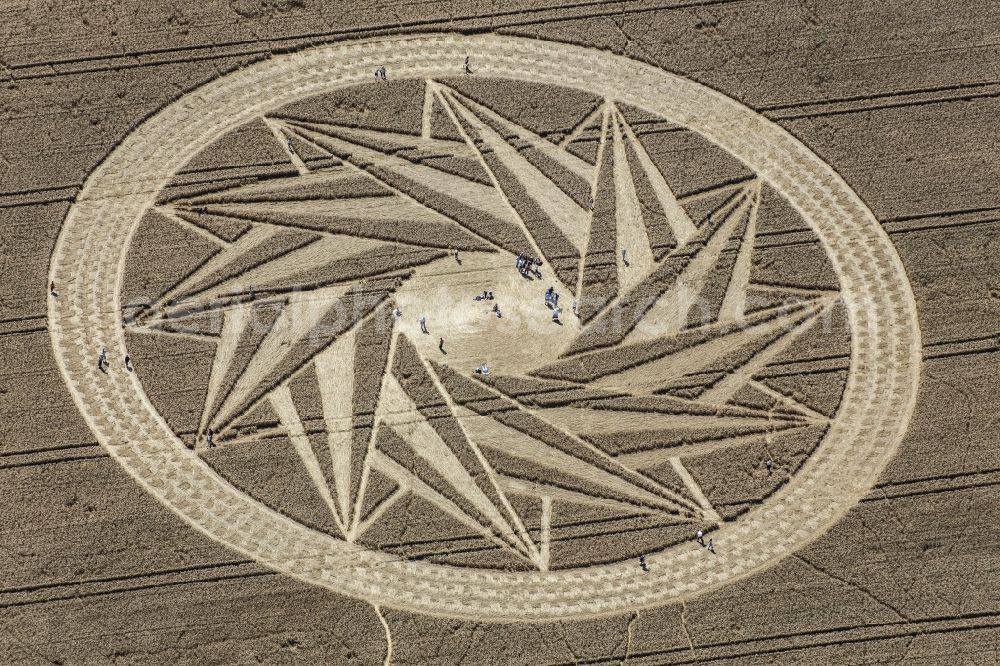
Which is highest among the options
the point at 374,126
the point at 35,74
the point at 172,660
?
the point at 35,74

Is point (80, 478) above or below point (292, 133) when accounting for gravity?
below

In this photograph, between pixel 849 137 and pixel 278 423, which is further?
pixel 849 137

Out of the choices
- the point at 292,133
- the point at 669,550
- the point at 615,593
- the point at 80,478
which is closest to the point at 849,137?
the point at 669,550

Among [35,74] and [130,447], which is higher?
[35,74]

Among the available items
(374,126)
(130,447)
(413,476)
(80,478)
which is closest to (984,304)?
(413,476)

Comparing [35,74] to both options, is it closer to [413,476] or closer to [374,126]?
[374,126]

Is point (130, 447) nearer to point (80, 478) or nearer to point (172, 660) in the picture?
point (80, 478)
